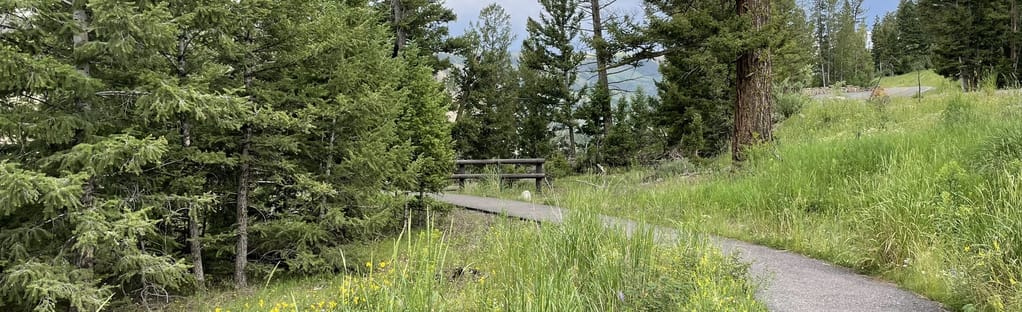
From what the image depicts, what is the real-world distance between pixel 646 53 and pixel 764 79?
6.97 ft

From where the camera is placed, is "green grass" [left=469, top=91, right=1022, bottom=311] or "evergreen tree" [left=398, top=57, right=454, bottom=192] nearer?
"green grass" [left=469, top=91, right=1022, bottom=311]

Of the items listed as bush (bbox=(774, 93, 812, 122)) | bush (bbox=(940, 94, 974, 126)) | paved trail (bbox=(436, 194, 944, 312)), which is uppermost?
bush (bbox=(774, 93, 812, 122))

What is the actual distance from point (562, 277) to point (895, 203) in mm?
3380

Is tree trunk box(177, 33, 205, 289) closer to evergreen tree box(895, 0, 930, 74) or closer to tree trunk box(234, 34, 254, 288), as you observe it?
tree trunk box(234, 34, 254, 288)

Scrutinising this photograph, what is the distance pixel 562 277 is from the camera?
114 inches

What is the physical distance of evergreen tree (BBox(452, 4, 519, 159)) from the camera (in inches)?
1137

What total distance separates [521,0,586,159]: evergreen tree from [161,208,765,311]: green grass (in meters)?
23.0

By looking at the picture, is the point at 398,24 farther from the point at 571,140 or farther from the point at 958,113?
the point at 958,113

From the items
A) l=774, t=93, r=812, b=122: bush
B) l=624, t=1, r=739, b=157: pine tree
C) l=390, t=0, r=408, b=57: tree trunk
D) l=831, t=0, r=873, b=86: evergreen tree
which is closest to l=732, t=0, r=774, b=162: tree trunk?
l=624, t=1, r=739, b=157: pine tree

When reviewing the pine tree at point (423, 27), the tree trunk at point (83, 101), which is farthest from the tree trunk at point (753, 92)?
the pine tree at point (423, 27)

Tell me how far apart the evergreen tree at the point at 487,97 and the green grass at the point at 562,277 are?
24.4 metres

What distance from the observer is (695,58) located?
8.96m

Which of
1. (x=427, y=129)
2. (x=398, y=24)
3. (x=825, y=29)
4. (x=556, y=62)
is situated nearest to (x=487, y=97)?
(x=556, y=62)

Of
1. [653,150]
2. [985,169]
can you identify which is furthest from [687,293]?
[653,150]
